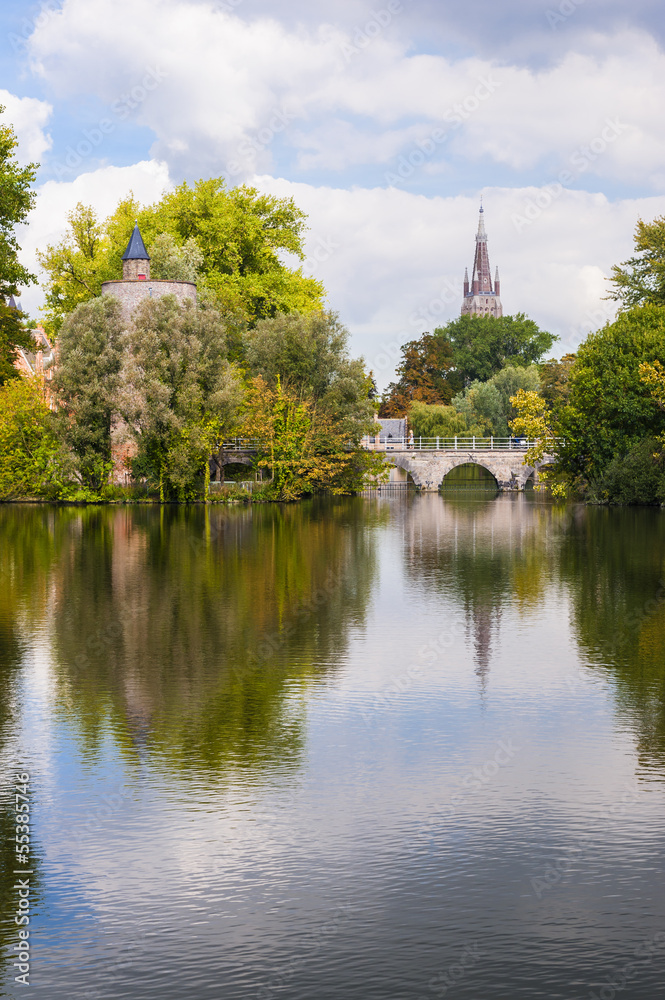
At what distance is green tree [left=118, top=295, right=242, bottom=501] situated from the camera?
2260 inches

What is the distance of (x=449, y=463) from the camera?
96562 millimetres

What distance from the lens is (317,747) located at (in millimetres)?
10664

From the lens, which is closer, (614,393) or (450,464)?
(614,393)

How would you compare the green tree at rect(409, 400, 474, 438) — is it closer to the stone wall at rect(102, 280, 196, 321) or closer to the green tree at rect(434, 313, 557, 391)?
the green tree at rect(434, 313, 557, 391)

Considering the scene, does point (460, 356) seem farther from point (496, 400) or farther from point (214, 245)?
point (214, 245)

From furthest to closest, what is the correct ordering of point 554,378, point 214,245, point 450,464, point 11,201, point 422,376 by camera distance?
point 422,376, point 554,378, point 450,464, point 214,245, point 11,201

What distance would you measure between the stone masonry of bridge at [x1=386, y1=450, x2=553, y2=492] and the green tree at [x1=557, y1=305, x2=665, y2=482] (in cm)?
3283

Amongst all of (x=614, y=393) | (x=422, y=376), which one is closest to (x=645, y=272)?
(x=614, y=393)

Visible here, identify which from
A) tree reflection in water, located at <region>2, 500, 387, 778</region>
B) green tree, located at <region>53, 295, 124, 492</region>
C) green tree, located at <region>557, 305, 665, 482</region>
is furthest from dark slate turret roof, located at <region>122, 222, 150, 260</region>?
tree reflection in water, located at <region>2, 500, 387, 778</region>

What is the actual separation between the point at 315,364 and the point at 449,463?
30885 mm

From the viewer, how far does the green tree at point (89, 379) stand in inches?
2322

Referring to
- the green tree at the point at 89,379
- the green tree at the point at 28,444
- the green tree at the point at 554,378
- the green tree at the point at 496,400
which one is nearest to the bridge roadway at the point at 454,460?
the green tree at the point at 554,378

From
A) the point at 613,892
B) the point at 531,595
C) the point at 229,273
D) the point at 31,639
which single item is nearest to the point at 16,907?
the point at 613,892

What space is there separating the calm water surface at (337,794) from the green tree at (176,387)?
36.6m
